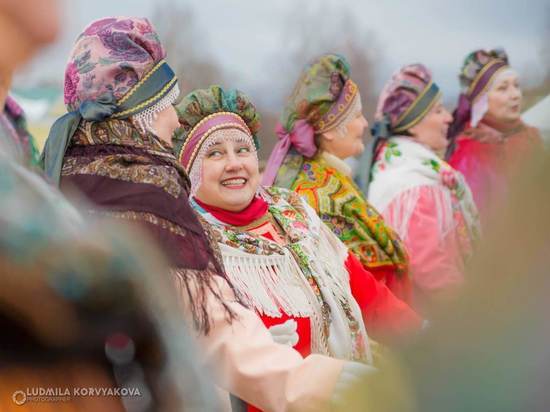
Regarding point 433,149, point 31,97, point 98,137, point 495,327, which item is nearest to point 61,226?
point 31,97

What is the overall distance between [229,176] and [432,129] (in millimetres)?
2549

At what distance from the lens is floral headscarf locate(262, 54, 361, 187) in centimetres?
405

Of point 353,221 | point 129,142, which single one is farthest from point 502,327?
point 353,221

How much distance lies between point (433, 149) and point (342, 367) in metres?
4.17

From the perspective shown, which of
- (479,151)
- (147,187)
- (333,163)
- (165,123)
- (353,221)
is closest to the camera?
(147,187)

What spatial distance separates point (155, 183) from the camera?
161 centimetres

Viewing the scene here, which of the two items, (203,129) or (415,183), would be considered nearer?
(203,129)

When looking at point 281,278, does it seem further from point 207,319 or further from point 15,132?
point 15,132

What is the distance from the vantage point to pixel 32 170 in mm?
771

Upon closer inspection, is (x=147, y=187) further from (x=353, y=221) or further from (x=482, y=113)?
(x=482, y=113)

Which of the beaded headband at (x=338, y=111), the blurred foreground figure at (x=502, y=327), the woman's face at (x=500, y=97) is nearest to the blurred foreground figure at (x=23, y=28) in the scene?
the blurred foreground figure at (x=502, y=327)

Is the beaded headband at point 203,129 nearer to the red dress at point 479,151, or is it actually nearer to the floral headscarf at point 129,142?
the floral headscarf at point 129,142

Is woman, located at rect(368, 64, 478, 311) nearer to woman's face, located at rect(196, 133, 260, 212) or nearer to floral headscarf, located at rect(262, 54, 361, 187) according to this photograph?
floral headscarf, located at rect(262, 54, 361, 187)

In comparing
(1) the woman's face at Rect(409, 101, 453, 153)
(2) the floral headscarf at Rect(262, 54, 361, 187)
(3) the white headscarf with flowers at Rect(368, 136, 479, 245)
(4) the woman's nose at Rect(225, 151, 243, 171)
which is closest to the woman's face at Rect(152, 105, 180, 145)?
(4) the woman's nose at Rect(225, 151, 243, 171)
